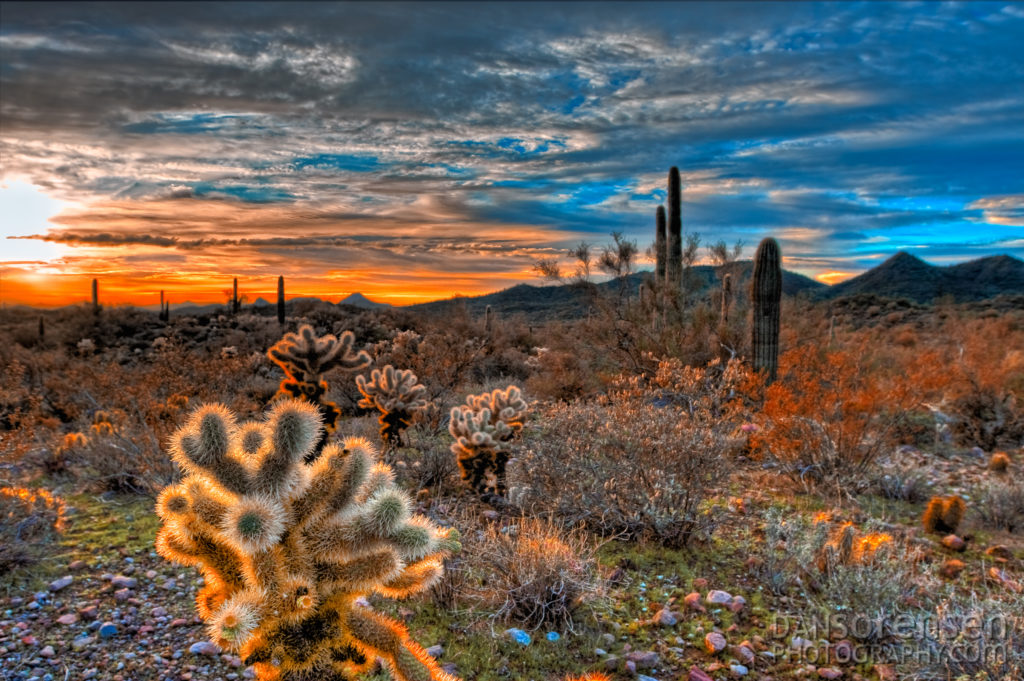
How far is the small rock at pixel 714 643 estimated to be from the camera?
378 centimetres

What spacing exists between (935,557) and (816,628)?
211 cm

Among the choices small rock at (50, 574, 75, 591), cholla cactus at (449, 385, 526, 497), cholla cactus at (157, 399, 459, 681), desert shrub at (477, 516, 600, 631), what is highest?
cholla cactus at (157, 399, 459, 681)

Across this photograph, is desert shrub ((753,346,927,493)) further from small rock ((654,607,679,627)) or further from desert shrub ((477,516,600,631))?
desert shrub ((477,516,600,631))

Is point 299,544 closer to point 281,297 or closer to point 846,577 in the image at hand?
point 846,577

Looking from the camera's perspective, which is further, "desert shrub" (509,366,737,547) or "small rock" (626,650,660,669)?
"desert shrub" (509,366,737,547)

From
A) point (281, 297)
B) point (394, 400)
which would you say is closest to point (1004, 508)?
point (394, 400)

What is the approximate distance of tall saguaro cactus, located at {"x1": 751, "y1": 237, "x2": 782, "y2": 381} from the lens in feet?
35.0

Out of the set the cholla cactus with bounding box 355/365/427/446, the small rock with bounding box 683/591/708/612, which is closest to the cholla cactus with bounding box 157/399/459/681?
the small rock with bounding box 683/591/708/612

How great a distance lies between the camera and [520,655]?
373cm

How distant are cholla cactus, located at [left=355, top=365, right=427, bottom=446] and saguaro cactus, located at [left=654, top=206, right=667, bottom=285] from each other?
Result: 810 centimetres

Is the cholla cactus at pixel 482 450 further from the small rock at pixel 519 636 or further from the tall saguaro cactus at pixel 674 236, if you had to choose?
the tall saguaro cactus at pixel 674 236

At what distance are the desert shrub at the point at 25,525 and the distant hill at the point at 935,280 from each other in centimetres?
5013

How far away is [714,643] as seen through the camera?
12.5 ft

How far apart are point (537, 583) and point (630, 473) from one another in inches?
68.1
